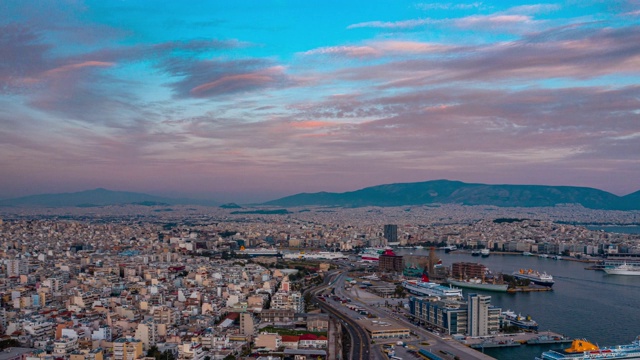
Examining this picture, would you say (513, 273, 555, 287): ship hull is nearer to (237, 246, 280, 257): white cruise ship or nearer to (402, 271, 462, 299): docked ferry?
(402, 271, 462, 299): docked ferry

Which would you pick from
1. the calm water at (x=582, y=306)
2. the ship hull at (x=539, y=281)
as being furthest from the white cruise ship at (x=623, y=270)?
the ship hull at (x=539, y=281)

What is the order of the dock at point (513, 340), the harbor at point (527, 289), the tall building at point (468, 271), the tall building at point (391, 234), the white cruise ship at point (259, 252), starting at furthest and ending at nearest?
1. the tall building at point (391, 234)
2. the white cruise ship at point (259, 252)
3. the tall building at point (468, 271)
4. the harbor at point (527, 289)
5. the dock at point (513, 340)

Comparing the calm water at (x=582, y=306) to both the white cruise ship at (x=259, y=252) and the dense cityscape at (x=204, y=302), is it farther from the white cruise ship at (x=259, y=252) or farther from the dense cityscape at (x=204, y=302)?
the white cruise ship at (x=259, y=252)

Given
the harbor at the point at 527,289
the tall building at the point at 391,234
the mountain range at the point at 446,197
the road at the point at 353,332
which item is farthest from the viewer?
the mountain range at the point at 446,197

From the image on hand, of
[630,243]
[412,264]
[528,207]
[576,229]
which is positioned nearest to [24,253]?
[412,264]

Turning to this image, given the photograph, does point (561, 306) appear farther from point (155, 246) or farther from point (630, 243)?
point (630, 243)

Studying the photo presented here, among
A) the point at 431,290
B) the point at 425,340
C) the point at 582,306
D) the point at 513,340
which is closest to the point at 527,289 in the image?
the point at 582,306

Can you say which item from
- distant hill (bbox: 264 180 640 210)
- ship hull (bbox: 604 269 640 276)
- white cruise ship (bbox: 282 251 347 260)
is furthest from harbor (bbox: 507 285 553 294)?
distant hill (bbox: 264 180 640 210)
